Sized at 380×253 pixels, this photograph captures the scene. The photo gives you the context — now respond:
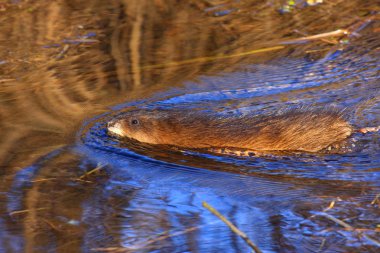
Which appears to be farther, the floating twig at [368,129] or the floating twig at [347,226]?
the floating twig at [368,129]

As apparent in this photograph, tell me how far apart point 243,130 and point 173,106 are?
0.95 meters

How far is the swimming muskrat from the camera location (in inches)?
174

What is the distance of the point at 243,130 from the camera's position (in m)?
4.47

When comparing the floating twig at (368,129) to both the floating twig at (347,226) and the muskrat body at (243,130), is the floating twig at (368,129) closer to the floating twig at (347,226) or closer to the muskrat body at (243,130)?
the muskrat body at (243,130)

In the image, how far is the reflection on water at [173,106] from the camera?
11.3ft

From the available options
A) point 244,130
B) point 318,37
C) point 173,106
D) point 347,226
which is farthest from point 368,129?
point 347,226

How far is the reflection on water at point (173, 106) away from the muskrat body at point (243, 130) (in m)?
0.11

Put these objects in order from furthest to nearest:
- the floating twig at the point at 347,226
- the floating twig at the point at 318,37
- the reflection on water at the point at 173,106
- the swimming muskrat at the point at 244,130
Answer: the floating twig at the point at 318,37 < the swimming muskrat at the point at 244,130 < the reflection on water at the point at 173,106 < the floating twig at the point at 347,226

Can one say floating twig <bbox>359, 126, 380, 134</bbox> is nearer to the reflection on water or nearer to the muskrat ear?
the reflection on water

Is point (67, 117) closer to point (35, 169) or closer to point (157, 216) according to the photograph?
point (35, 169)

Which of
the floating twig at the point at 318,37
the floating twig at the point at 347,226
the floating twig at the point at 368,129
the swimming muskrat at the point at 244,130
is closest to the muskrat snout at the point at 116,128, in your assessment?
the swimming muskrat at the point at 244,130

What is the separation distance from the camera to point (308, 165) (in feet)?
14.1

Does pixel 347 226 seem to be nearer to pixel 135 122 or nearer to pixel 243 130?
pixel 243 130

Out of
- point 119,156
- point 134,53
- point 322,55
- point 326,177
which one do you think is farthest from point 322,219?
point 134,53
